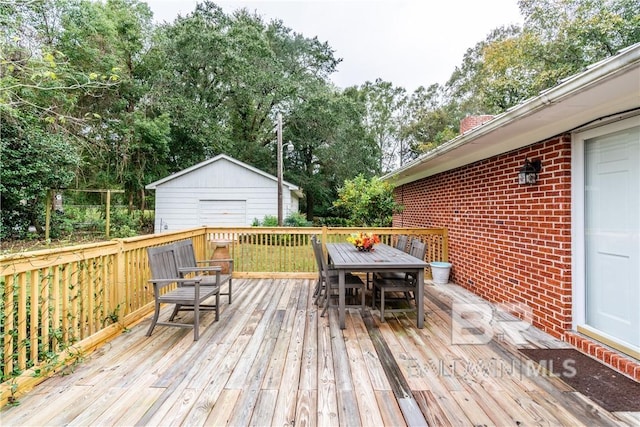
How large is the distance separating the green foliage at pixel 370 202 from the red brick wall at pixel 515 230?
4.18 feet

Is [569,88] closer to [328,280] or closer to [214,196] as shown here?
[328,280]

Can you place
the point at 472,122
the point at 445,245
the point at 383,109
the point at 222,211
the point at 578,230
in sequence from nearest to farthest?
the point at 578,230, the point at 445,245, the point at 472,122, the point at 222,211, the point at 383,109

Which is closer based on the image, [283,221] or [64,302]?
[64,302]

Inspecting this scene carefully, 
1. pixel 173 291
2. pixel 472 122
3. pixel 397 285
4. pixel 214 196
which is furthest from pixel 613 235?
pixel 214 196

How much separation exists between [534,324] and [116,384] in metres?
4.12

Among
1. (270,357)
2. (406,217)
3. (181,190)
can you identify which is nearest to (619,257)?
(270,357)

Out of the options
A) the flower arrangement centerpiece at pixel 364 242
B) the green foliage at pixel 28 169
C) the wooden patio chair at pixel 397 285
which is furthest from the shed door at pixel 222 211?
the wooden patio chair at pixel 397 285

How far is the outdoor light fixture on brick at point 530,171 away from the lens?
3559 mm

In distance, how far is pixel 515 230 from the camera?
3973mm

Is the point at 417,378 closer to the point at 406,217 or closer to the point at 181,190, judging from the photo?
the point at 406,217

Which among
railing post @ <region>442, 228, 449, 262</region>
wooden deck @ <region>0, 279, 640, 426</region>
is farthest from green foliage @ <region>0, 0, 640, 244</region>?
railing post @ <region>442, 228, 449, 262</region>

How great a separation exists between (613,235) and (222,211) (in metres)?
11.4

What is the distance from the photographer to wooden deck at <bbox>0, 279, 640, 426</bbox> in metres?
1.98

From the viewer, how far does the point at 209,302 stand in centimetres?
456
